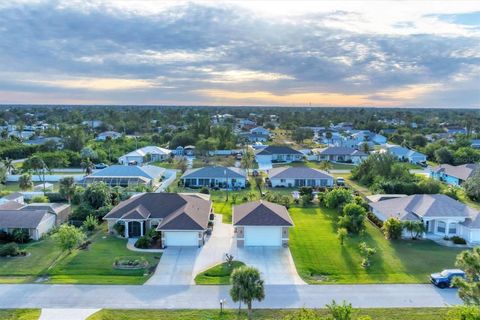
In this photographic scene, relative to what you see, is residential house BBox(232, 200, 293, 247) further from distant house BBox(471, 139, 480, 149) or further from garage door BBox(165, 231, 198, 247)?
distant house BBox(471, 139, 480, 149)

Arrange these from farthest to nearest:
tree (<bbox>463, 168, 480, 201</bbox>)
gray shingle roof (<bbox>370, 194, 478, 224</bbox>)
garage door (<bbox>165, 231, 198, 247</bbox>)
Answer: tree (<bbox>463, 168, 480, 201</bbox>) < gray shingle roof (<bbox>370, 194, 478, 224</bbox>) < garage door (<bbox>165, 231, 198, 247</bbox>)

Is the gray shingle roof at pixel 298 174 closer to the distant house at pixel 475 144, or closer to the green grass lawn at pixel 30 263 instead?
the green grass lawn at pixel 30 263

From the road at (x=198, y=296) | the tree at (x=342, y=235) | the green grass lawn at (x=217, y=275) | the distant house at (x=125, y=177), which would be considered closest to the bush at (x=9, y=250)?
the road at (x=198, y=296)

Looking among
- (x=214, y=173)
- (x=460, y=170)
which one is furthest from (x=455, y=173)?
(x=214, y=173)

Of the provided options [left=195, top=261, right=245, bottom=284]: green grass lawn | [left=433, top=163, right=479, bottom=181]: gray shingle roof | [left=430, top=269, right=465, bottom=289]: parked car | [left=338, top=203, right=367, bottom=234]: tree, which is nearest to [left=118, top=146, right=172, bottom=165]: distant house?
[left=338, top=203, right=367, bottom=234]: tree

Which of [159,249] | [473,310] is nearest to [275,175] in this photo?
[159,249]
